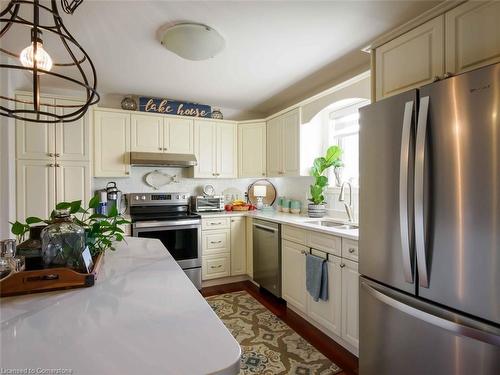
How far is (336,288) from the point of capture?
2.08 metres

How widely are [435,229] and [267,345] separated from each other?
155 centimetres

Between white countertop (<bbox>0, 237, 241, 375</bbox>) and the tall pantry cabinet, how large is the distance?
232cm

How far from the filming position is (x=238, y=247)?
3.50 m

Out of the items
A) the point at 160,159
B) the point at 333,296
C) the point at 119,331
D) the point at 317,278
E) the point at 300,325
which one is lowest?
the point at 300,325

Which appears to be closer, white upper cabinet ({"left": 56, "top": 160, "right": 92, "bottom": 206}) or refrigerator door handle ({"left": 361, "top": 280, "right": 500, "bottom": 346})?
refrigerator door handle ({"left": 361, "top": 280, "right": 500, "bottom": 346})

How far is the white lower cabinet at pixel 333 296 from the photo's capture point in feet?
6.35

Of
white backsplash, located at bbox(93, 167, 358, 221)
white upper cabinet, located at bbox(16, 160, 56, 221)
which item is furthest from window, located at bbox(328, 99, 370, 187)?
white upper cabinet, located at bbox(16, 160, 56, 221)

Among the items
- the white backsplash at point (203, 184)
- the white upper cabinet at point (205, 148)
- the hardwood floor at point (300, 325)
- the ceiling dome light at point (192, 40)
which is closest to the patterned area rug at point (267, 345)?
the hardwood floor at point (300, 325)

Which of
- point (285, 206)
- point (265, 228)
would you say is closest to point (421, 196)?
point (265, 228)

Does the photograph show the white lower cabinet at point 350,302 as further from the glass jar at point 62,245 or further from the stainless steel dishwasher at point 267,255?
the glass jar at point 62,245

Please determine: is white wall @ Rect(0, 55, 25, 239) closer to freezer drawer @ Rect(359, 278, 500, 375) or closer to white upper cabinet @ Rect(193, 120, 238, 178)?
white upper cabinet @ Rect(193, 120, 238, 178)

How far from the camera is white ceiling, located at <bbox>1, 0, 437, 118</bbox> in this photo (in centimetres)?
173

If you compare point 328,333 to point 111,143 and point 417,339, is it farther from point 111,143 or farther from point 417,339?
point 111,143

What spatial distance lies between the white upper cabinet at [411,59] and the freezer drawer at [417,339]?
1.19 m
